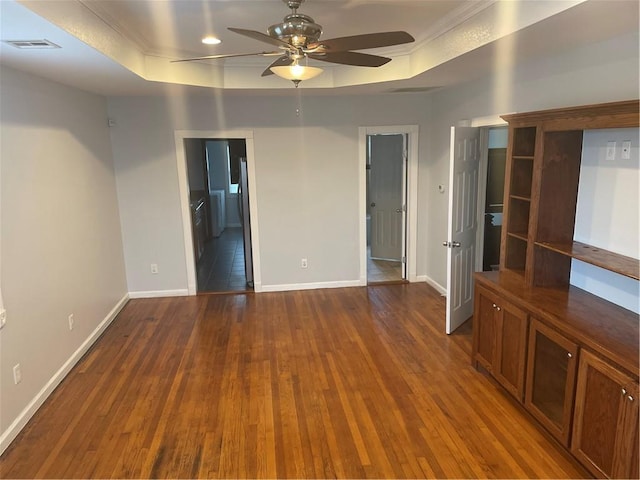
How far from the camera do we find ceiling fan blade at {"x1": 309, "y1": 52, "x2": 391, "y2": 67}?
8.11ft

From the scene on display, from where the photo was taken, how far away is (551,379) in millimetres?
2666

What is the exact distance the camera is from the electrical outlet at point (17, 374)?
2911 mm

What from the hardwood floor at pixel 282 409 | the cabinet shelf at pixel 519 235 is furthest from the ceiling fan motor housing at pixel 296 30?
the hardwood floor at pixel 282 409

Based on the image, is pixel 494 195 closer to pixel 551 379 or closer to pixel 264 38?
pixel 551 379

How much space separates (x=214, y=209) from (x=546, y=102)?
741 centimetres

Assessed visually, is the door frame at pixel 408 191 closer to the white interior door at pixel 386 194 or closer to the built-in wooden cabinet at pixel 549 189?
the white interior door at pixel 386 194

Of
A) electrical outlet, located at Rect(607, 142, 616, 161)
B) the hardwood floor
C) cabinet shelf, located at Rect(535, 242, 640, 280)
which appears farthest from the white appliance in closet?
electrical outlet, located at Rect(607, 142, 616, 161)

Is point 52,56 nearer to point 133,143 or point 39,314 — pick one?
point 39,314

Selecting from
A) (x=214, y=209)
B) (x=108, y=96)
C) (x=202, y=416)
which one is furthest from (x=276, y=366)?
(x=214, y=209)

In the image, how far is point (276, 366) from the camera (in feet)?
12.4

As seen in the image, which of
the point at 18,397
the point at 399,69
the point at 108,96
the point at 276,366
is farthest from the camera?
the point at 108,96

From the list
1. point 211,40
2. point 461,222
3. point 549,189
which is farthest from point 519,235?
point 211,40

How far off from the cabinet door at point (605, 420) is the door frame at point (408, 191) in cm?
360

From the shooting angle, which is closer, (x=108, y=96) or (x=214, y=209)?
(x=108, y=96)
